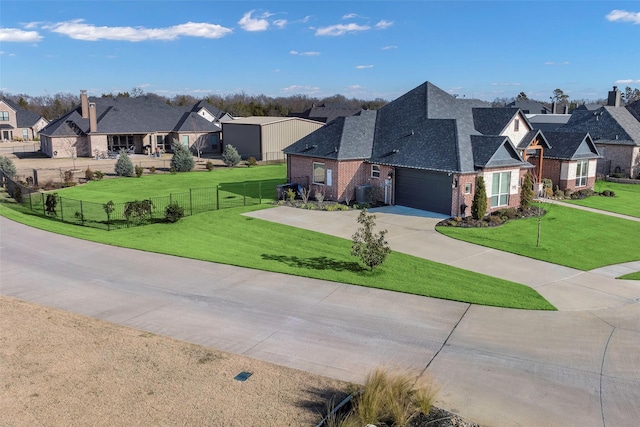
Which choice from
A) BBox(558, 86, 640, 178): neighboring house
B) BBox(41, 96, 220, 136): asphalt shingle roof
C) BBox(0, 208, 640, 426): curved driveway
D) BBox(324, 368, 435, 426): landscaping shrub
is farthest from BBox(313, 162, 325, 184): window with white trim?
BBox(41, 96, 220, 136): asphalt shingle roof

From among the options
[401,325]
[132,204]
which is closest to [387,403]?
[401,325]

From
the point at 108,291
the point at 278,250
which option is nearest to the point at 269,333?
the point at 108,291

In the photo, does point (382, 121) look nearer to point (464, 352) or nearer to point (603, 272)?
point (603, 272)

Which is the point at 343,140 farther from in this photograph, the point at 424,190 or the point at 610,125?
the point at 610,125

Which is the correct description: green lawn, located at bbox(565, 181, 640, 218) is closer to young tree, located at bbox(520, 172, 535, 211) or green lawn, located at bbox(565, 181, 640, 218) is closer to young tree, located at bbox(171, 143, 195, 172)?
young tree, located at bbox(520, 172, 535, 211)

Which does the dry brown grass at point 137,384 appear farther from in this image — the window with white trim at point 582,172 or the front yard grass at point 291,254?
the window with white trim at point 582,172

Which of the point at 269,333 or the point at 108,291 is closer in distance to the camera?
the point at 269,333
